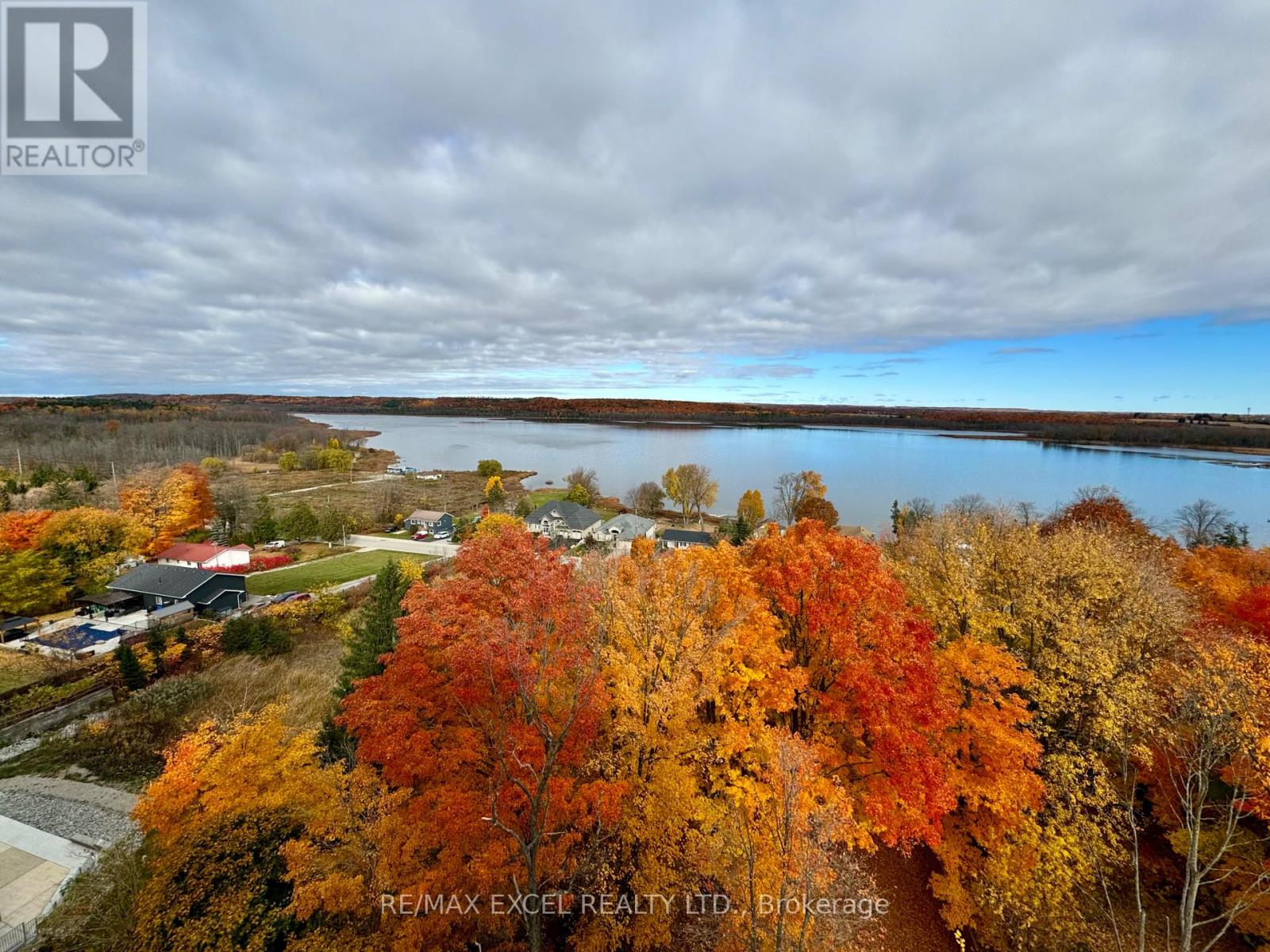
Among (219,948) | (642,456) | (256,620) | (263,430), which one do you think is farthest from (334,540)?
(263,430)

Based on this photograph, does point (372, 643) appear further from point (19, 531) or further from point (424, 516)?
point (424, 516)

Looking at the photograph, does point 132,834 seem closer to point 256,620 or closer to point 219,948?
point 219,948

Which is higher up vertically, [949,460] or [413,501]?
[949,460]

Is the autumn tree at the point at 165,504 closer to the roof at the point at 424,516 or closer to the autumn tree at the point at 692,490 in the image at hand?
the roof at the point at 424,516

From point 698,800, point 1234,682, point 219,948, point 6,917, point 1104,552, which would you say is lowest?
point 6,917

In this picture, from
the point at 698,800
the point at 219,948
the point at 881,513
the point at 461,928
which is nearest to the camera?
the point at 219,948

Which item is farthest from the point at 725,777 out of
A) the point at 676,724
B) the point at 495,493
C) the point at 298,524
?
the point at 495,493

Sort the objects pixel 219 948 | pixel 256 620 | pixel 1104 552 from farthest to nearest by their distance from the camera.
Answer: pixel 256 620 < pixel 1104 552 < pixel 219 948

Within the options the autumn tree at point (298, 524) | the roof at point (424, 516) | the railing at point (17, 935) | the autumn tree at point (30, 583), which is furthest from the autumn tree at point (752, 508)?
the autumn tree at point (30, 583)
